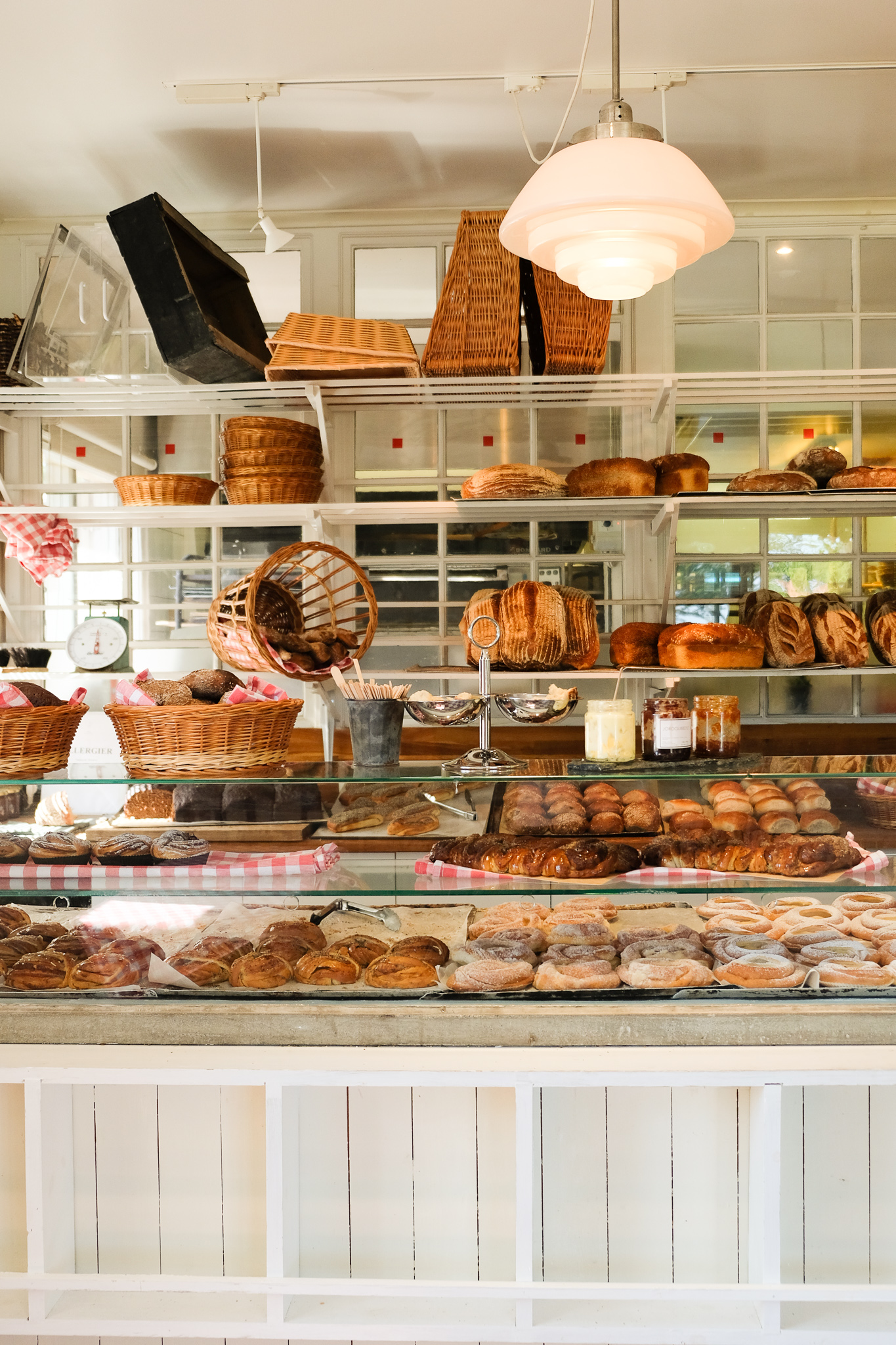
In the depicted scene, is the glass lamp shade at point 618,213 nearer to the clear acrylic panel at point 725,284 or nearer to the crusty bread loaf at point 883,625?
the crusty bread loaf at point 883,625

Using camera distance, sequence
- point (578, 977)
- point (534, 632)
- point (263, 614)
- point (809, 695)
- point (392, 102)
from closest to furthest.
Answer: point (578, 977) → point (263, 614) → point (392, 102) → point (534, 632) → point (809, 695)

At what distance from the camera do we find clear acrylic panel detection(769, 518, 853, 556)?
13.4 feet

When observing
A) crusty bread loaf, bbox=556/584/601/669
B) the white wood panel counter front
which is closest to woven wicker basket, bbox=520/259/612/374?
crusty bread loaf, bbox=556/584/601/669

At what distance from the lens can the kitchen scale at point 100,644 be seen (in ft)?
12.1

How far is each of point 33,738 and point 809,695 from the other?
3.17 metres

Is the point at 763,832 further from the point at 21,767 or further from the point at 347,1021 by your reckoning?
the point at 21,767

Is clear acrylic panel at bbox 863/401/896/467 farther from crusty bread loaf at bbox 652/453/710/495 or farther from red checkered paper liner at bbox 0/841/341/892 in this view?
red checkered paper liner at bbox 0/841/341/892

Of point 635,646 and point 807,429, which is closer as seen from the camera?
point 635,646

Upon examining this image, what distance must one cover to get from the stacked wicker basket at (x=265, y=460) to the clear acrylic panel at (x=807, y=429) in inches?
74.8

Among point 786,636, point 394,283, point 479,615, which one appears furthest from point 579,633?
point 394,283

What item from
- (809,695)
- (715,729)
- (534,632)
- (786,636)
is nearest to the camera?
(715,729)

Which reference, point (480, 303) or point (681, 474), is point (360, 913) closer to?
point (681, 474)

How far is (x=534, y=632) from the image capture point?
11.4ft

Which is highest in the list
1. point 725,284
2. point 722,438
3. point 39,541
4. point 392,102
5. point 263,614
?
point 392,102
